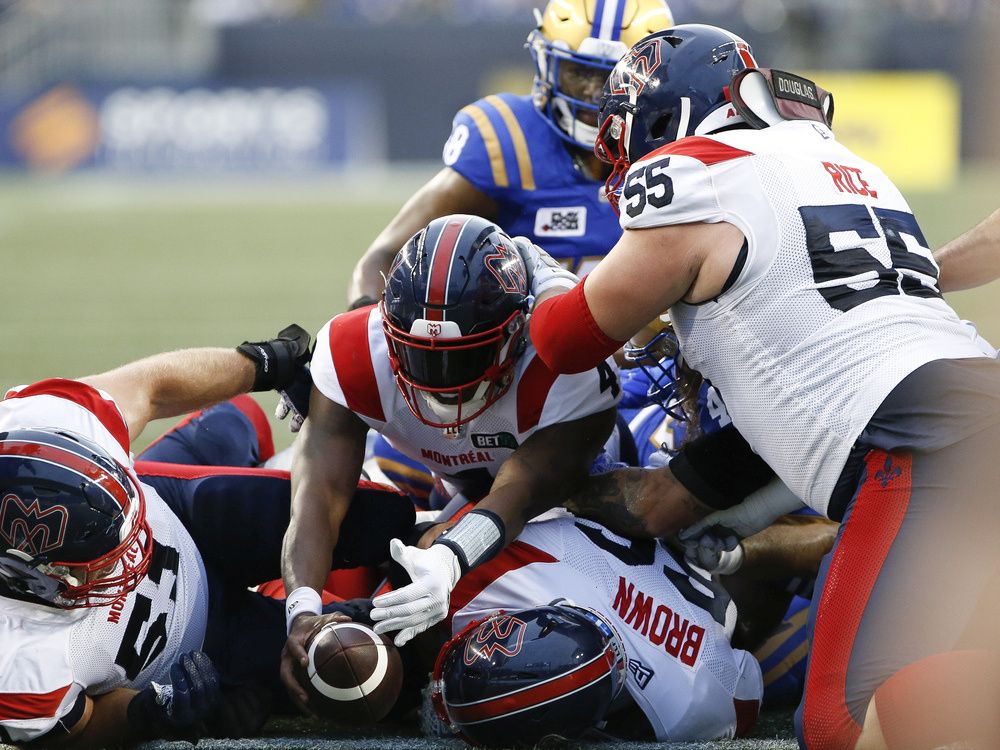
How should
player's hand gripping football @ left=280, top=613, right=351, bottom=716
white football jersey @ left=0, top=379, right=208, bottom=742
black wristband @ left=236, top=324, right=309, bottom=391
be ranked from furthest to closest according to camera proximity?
black wristband @ left=236, top=324, right=309, bottom=391
player's hand gripping football @ left=280, top=613, right=351, bottom=716
white football jersey @ left=0, top=379, right=208, bottom=742

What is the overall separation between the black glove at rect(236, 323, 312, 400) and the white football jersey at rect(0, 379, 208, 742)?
1.39ft

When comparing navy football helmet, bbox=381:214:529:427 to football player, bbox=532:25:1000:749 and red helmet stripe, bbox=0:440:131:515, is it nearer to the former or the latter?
football player, bbox=532:25:1000:749

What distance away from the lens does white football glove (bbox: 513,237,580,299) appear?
3.21 metres

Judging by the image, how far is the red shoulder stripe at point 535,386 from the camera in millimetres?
3234

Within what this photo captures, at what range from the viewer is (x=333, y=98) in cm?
2027

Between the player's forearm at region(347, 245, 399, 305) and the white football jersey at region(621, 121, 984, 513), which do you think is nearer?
the white football jersey at region(621, 121, 984, 513)

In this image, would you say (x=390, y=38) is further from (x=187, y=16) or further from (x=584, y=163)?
(x=584, y=163)

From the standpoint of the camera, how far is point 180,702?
2842 millimetres

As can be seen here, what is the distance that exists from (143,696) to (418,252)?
1156mm

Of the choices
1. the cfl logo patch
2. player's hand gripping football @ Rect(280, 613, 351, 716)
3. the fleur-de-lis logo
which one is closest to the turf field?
player's hand gripping football @ Rect(280, 613, 351, 716)

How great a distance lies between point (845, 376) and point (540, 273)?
→ 825 millimetres

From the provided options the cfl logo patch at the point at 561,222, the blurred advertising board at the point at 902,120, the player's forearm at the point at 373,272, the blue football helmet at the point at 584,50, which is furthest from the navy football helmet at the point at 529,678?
the blurred advertising board at the point at 902,120

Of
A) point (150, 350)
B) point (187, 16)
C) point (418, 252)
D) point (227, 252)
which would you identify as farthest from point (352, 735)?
point (187, 16)

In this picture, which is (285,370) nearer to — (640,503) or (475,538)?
(475,538)
